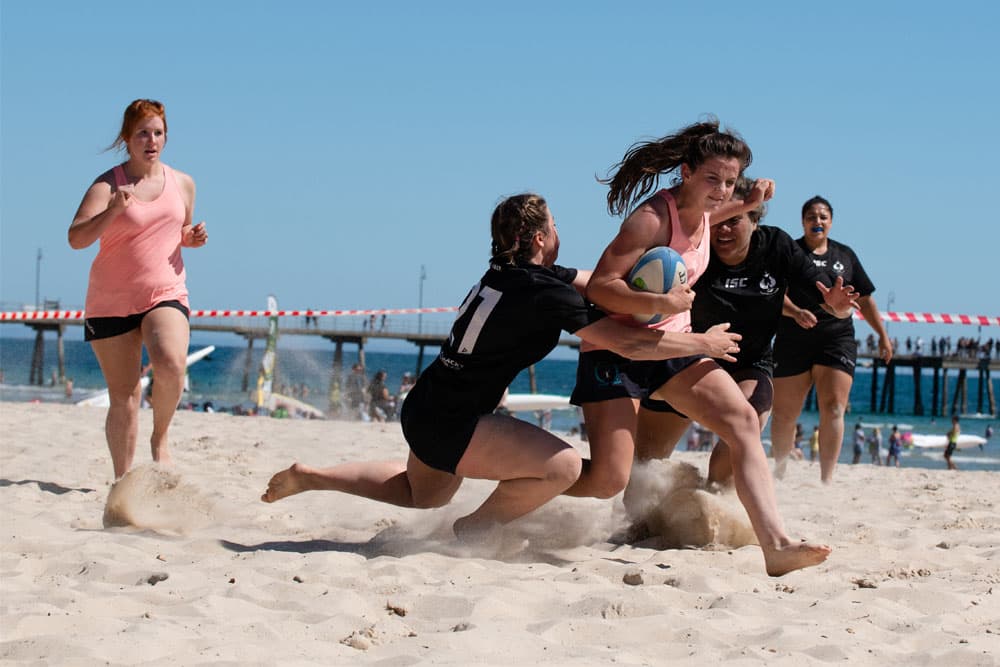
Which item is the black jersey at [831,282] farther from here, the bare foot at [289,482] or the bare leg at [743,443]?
the bare foot at [289,482]

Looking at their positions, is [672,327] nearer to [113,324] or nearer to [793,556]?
[793,556]

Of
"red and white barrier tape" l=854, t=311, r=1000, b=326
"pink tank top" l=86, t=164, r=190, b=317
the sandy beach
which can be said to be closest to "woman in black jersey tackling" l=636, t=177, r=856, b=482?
the sandy beach

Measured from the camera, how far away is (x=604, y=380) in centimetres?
407

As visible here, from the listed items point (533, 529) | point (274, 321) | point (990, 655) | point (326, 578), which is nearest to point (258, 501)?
point (533, 529)

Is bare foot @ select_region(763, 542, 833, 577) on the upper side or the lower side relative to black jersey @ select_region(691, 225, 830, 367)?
lower

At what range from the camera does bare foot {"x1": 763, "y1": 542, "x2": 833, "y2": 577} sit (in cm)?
350

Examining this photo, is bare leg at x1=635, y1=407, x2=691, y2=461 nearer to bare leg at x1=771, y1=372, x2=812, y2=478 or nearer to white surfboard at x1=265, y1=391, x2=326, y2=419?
bare leg at x1=771, y1=372, x2=812, y2=478

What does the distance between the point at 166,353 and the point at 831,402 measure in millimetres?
4084

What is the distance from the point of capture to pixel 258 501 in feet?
17.6

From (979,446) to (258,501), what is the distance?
3683cm

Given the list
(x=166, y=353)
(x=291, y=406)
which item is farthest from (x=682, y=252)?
(x=291, y=406)

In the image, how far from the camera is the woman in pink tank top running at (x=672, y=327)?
12.7 feet

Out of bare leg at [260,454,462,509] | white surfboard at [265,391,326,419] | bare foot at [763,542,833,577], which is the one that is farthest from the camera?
white surfboard at [265,391,326,419]

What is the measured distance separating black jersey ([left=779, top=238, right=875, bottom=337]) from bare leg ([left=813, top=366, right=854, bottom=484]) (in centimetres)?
26
